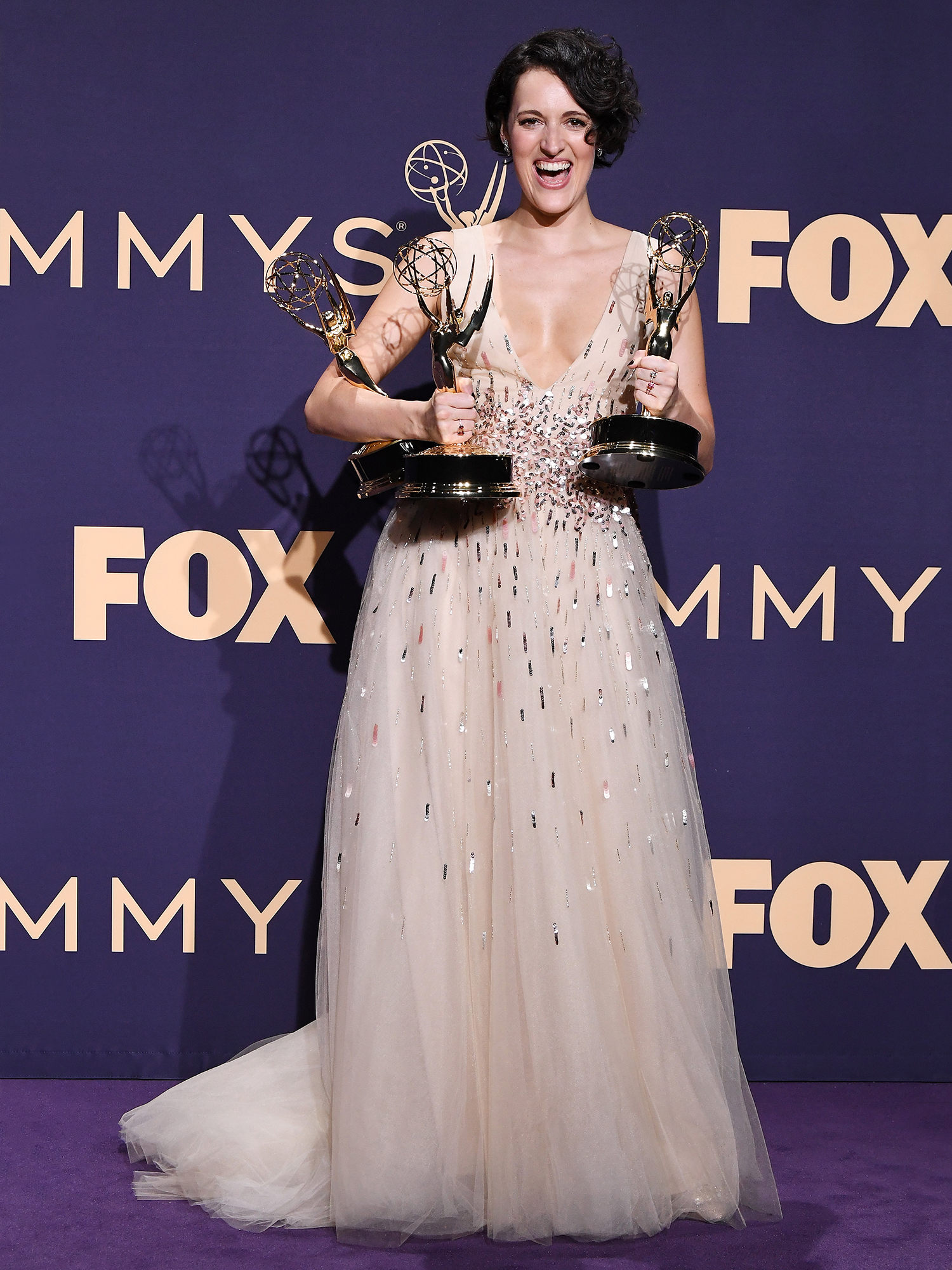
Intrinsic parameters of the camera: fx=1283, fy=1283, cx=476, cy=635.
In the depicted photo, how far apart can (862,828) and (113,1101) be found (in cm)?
162

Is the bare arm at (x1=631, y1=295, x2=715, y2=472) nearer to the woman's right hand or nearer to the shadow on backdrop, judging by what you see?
the woman's right hand

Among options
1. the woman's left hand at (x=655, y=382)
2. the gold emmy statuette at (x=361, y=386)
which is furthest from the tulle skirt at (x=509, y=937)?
the woman's left hand at (x=655, y=382)

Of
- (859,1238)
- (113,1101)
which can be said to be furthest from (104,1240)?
(859,1238)

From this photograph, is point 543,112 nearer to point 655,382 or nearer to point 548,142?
point 548,142

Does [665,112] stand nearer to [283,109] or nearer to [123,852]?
[283,109]

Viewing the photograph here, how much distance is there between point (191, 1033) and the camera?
2689mm

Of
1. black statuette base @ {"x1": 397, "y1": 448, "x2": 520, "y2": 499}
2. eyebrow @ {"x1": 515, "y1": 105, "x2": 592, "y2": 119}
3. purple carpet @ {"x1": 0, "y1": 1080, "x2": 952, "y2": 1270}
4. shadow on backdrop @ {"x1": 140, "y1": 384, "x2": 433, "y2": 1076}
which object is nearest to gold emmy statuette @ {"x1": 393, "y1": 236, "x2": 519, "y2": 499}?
black statuette base @ {"x1": 397, "y1": 448, "x2": 520, "y2": 499}

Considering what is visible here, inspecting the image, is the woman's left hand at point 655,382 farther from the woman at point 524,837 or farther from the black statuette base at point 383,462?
the black statuette base at point 383,462

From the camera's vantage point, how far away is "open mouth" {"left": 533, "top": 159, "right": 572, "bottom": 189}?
2053 mm

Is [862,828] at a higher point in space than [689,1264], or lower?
higher

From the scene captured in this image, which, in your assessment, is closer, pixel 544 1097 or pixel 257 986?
pixel 544 1097

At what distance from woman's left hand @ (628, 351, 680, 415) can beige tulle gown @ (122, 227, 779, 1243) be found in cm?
13

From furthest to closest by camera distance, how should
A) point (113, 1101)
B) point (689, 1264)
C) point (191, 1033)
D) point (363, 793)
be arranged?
point (191, 1033), point (113, 1101), point (363, 793), point (689, 1264)

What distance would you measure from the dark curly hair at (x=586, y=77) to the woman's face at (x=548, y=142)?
14 mm
